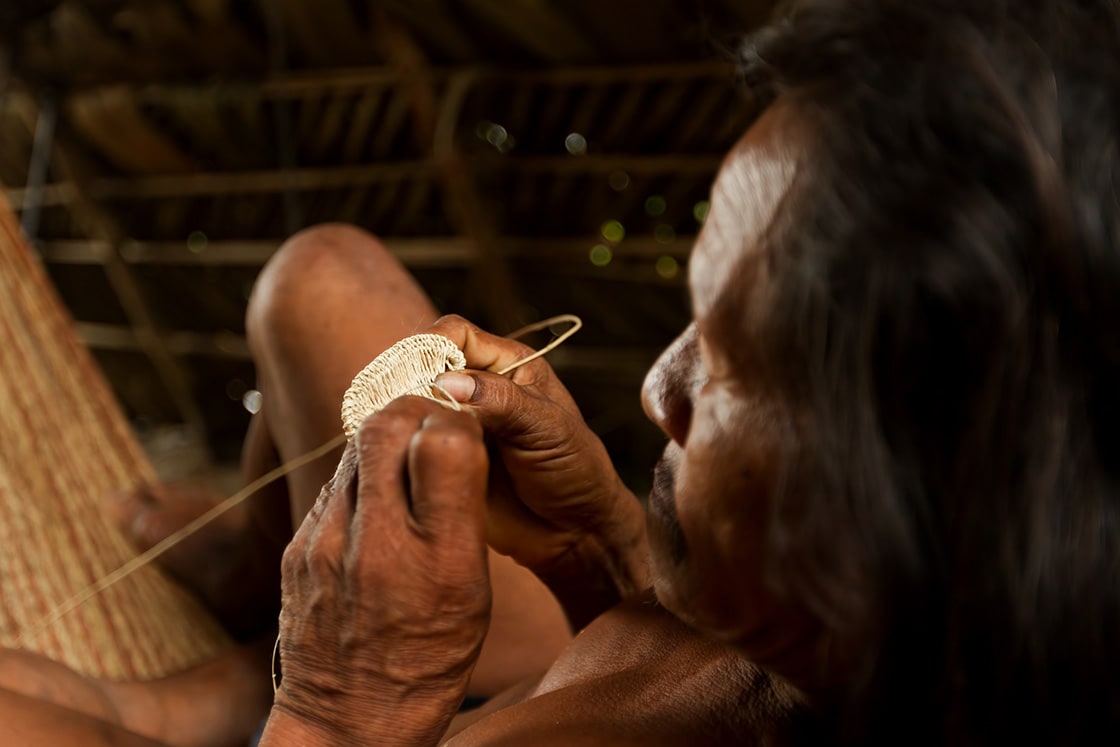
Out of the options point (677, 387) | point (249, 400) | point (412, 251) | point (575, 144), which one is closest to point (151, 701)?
point (677, 387)

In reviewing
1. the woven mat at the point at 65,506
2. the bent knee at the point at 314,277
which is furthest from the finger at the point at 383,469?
the woven mat at the point at 65,506

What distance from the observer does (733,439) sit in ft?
2.10

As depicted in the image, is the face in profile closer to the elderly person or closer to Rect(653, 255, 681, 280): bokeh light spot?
the elderly person

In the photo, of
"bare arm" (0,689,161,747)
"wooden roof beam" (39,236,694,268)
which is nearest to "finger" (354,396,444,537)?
"bare arm" (0,689,161,747)

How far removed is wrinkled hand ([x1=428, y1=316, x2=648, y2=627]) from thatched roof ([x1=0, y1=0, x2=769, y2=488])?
71.9 inches

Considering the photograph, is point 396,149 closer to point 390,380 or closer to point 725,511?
point 390,380

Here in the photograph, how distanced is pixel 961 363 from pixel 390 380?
0.48 meters

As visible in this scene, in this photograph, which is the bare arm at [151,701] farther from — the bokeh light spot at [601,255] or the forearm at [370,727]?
the bokeh light spot at [601,255]

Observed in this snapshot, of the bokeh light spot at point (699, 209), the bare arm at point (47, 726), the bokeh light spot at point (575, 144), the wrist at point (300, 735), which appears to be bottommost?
the bokeh light spot at point (699, 209)

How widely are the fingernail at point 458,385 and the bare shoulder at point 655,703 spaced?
0.86ft

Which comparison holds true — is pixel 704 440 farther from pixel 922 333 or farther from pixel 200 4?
pixel 200 4

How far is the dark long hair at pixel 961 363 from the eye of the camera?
1.76ft

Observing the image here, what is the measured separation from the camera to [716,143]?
3.21 metres

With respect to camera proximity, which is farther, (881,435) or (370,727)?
(370,727)
